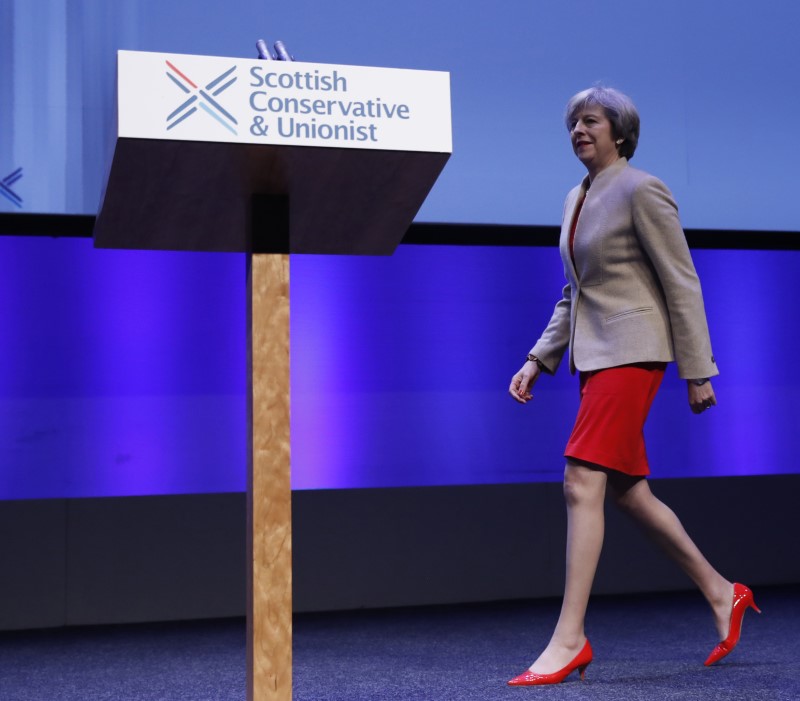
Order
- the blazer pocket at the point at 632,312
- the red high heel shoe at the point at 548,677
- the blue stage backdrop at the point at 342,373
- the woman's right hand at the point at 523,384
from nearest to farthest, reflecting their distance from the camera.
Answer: the red high heel shoe at the point at 548,677 < the blazer pocket at the point at 632,312 < the woman's right hand at the point at 523,384 < the blue stage backdrop at the point at 342,373

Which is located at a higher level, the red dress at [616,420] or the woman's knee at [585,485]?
the red dress at [616,420]

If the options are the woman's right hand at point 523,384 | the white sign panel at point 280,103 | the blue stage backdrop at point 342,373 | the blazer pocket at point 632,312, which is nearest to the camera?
the white sign panel at point 280,103

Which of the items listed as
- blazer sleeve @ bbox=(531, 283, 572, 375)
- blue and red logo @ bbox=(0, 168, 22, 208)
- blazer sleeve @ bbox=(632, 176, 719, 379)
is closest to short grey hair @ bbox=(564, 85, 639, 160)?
Answer: blazer sleeve @ bbox=(632, 176, 719, 379)

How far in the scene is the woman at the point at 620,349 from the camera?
1953mm

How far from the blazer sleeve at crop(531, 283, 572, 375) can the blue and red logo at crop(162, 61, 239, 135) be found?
1093mm

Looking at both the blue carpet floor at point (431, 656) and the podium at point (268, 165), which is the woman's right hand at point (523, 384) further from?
the podium at point (268, 165)

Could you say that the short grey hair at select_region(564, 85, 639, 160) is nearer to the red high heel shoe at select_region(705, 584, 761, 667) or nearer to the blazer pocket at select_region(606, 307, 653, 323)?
the blazer pocket at select_region(606, 307, 653, 323)

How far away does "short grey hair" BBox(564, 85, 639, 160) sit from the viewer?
2.06 m

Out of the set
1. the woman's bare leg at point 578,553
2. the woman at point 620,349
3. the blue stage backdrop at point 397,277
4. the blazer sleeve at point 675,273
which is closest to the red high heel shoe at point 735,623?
the woman at point 620,349

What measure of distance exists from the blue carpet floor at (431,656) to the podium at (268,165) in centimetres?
57

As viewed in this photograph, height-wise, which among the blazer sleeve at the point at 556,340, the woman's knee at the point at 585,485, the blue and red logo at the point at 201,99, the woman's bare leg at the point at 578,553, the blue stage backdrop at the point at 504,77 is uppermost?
the blue stage backdrop at the point at 504,77

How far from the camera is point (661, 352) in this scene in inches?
77.9

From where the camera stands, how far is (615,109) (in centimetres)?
205

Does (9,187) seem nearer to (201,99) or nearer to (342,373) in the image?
(342,373)
